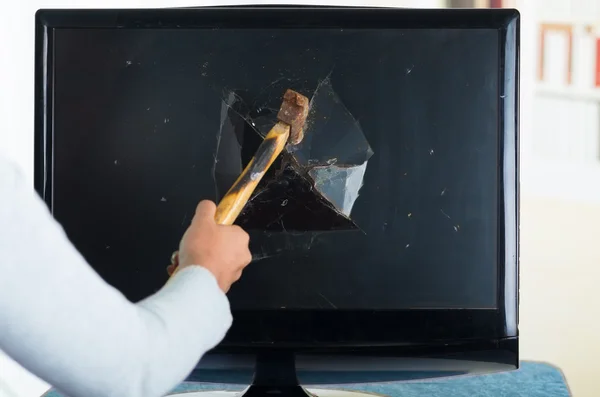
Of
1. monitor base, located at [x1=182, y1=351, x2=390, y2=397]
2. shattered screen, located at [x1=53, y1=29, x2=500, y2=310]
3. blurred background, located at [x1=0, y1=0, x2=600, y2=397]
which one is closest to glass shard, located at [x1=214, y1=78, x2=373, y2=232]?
shattered screen, located at [x1=53, y1=29, x2=500, y2=310]

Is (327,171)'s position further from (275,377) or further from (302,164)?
(275,377)

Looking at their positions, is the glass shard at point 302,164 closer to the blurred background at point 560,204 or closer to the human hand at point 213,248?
the human hand at point 213,248

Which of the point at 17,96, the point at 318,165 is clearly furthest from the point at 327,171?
the point at 17,96

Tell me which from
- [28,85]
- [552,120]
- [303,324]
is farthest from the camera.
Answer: [552,120]

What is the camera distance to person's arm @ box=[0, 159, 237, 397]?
1.58 feet

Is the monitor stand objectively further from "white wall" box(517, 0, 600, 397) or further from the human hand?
"white wall" box(517, 0, 600, 397)

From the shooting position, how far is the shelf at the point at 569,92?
1397 mm

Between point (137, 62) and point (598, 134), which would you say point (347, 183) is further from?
point (598, 134)

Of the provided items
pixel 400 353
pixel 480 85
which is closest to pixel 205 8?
pixel 480 85

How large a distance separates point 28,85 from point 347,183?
561mm

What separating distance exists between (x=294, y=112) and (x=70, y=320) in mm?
375

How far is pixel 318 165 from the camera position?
0.82 metres

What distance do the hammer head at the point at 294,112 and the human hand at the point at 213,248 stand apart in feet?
0.43

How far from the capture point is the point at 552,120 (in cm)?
142
